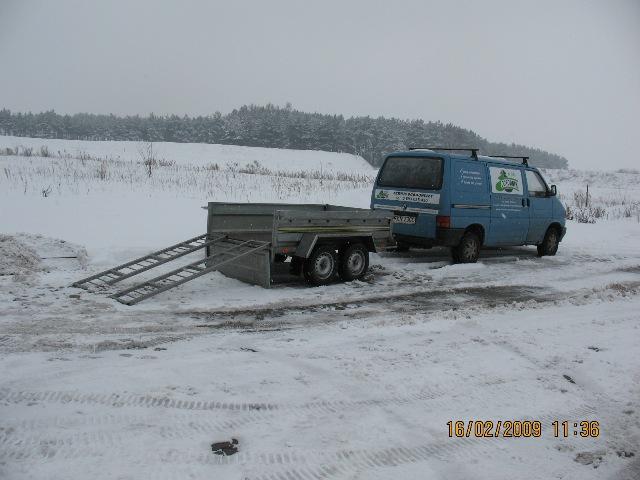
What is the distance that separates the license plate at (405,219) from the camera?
9320mm

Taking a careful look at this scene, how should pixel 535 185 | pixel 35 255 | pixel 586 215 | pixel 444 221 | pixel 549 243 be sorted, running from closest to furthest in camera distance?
pixel 35 255
pixel 444 221
pixel 535 185
pixel 549 243
pixel 586 215

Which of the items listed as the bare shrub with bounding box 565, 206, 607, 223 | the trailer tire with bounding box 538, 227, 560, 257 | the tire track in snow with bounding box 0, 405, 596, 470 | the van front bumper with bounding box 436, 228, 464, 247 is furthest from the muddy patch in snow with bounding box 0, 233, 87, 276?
the bare shrub with bounding box 565, 206, 607, 223

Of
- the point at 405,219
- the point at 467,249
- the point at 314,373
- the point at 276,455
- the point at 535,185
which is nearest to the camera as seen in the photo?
the point at 276,455

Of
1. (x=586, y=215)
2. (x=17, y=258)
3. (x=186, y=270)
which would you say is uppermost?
(x=586, y=215)

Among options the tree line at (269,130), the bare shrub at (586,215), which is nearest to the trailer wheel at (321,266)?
the bare shrub at (586,215)

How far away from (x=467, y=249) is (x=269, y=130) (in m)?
73.4

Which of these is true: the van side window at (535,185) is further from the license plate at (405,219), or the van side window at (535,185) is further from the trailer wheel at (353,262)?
the trailer wheel at (353,262)

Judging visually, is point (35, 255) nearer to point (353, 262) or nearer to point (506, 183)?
point (353, 262)

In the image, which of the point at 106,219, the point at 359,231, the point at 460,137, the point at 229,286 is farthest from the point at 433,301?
the point at 460,137

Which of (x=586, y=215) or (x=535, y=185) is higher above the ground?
(x=535, y=185)

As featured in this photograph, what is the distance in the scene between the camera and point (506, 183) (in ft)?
33.3

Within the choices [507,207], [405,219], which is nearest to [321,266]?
[405,219]
